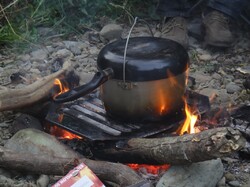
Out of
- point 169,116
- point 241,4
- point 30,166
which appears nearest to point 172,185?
point 169,116

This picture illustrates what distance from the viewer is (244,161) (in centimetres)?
244

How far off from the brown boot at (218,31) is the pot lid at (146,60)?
139 cm

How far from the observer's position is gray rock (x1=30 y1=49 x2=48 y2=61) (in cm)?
369

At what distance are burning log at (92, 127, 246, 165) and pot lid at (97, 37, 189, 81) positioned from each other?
1.05ft

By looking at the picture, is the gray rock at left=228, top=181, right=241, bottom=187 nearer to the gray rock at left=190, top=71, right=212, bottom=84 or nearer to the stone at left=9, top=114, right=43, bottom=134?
the stone at left=9, top=114, right=43, bottom=134

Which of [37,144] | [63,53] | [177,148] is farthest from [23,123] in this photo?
[63,53]

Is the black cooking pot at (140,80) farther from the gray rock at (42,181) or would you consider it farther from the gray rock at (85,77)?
the gray rock at (85,77)

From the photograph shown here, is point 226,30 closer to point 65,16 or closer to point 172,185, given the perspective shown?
point 65,16

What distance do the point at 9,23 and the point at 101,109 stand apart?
1761 mm

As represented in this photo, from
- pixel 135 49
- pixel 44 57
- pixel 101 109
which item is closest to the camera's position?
pixel 135 49

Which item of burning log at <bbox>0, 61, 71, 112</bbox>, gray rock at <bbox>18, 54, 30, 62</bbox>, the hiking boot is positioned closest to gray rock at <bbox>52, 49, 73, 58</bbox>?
gray rock at <bbox>18, 54, 30, 62</bbox>

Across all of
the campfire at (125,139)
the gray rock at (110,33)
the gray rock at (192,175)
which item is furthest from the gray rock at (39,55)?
the gray rock at (192,175)

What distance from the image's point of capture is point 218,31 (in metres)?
3.76

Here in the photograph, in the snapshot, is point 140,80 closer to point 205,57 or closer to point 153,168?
point 153,168
